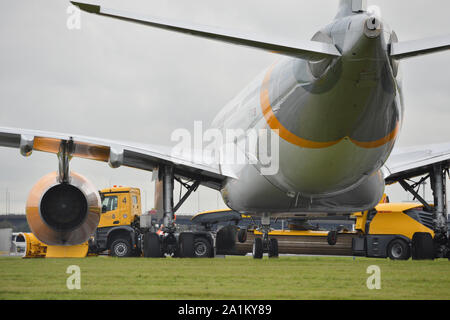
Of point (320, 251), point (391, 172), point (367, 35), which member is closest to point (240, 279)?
point (367, 35)

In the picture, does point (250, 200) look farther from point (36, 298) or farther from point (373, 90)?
point (36, 298)

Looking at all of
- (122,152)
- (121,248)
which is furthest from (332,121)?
(121,248)

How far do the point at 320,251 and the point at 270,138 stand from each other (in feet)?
51.1

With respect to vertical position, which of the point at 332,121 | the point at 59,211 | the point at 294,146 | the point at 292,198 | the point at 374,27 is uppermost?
the point at 374,27

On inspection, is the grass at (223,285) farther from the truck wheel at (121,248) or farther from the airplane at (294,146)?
the truck wheel at (121,248)

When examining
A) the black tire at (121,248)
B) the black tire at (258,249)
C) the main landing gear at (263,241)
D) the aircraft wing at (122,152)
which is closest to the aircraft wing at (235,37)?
the aircraft wing at (122,152)

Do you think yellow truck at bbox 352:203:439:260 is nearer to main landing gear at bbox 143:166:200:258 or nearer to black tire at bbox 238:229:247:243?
black tire at bbox 238:229:247:243

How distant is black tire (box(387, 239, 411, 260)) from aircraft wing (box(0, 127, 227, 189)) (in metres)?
6.70

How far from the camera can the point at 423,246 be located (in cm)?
1791

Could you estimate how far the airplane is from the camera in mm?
10812

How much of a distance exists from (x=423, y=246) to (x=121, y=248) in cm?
1296

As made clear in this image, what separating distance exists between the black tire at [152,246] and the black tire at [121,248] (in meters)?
7.56

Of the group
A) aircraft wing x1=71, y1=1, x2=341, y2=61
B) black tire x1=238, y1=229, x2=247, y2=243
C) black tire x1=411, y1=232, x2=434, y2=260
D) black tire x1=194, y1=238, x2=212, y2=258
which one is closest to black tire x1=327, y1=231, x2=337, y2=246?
black tire x1=238, y1=229, x2=247, y2=243

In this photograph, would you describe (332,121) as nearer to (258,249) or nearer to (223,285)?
(223,285)
